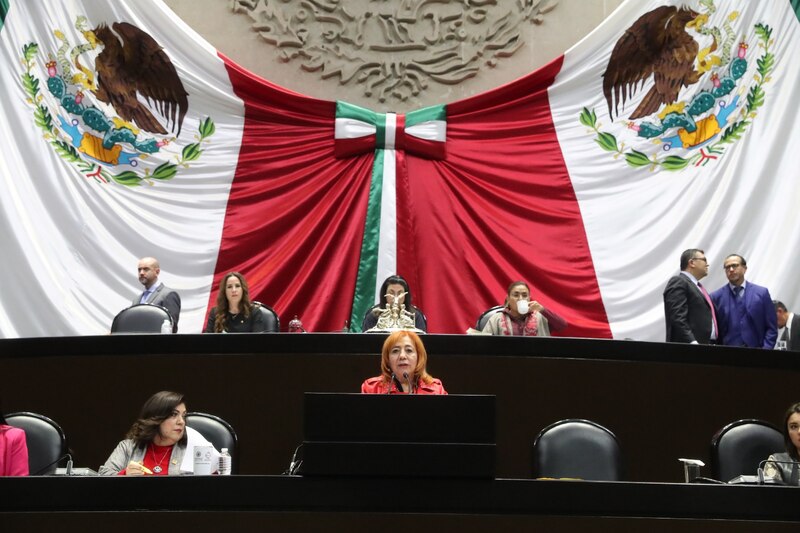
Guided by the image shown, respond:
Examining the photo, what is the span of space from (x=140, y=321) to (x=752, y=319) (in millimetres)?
3552

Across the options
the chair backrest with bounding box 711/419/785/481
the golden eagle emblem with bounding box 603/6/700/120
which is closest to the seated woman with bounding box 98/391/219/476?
the chair backrest with bounding box 711/419/785/481

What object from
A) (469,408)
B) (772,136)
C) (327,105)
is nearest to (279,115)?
(327,105)

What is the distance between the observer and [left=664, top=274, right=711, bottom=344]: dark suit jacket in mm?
6801

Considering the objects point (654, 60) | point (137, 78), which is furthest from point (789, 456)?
point (137, 78)

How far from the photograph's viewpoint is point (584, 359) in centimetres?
555

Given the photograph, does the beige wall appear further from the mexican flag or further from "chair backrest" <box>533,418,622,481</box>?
"chair backrest" <box>533,418,622,481</box>

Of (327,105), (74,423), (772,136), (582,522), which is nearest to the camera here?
(582,522)

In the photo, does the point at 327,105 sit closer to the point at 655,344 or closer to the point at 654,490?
the point at 655,344

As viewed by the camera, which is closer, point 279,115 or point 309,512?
point 309,512

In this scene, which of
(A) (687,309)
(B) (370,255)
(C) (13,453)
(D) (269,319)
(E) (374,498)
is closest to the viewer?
(E) (374,498)

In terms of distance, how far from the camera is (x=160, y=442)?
171 inches

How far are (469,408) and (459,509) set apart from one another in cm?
28

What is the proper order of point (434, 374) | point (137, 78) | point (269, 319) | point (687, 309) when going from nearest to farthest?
point (434, 374) < point (269, 319) < point (687, 309) < point (137, 78)

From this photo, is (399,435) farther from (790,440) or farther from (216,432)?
(790,440)
